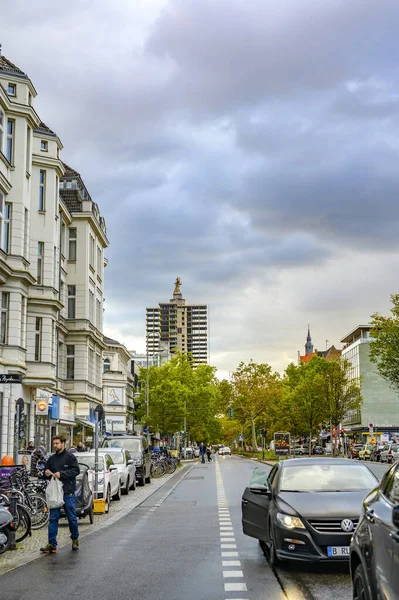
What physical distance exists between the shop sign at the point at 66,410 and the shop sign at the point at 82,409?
0.58 metres

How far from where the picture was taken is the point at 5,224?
3369 centimetres

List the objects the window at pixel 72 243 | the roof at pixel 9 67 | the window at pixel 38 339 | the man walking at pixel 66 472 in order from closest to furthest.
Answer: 1. the man walking at pixel 66 472
2. the roof at pixel 9 67
3. the window at pixel 38 339
4. the window at pixel 72 243

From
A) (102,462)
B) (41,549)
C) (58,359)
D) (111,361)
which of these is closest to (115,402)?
(111,361)

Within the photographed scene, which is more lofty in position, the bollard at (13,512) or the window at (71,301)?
the window at (71,301)

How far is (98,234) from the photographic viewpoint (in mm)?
58031

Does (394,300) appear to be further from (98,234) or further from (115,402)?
(115,402)

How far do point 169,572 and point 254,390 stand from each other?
258ft

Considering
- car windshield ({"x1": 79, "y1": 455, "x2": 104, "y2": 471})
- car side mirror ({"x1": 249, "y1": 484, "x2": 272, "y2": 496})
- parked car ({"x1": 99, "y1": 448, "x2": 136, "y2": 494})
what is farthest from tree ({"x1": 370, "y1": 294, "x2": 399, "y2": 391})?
car side mirror ({"x1": 249, "y1": 484, "x2": 272, "y2": 496})

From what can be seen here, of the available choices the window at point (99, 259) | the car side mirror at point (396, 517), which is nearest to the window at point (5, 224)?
the window at point (99, 259)

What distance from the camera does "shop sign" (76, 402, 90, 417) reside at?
51188 mm

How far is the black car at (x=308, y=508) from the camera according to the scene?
391 inches

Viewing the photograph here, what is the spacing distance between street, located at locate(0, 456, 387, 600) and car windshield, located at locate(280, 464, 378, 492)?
1.05 meters

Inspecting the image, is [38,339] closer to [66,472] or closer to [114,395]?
[66,472]

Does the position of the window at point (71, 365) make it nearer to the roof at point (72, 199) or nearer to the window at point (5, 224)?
the roof at point (72, 199)
